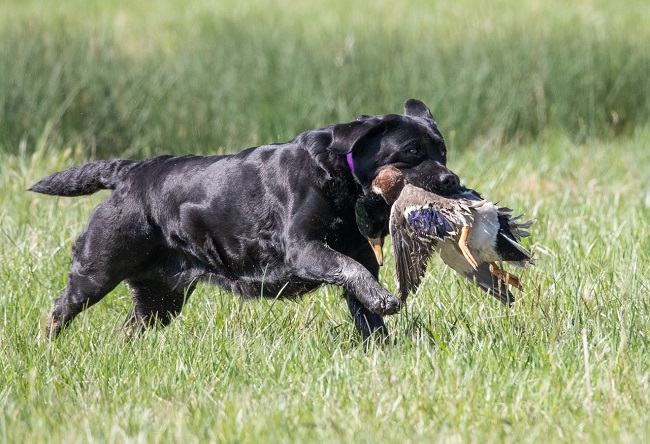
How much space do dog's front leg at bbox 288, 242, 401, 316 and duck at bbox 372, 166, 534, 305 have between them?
0.10 metres

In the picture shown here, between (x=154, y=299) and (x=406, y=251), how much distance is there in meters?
1.68

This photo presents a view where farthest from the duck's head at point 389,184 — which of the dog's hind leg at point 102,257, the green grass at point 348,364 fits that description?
the dog's hind leg at point 102,257

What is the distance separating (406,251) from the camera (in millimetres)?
4285

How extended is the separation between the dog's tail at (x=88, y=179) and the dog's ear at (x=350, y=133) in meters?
1.29

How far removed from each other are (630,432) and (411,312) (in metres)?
1.62

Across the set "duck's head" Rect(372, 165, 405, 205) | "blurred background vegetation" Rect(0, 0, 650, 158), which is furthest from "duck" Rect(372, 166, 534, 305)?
"blurred background vegetation" Rect(0, 0, 650, 158)

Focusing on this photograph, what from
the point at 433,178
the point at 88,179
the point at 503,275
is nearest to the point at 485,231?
the point at 503,275

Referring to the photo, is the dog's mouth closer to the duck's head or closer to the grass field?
the duck's head

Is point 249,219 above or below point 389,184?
below

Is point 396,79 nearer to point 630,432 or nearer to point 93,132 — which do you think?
point 93,132

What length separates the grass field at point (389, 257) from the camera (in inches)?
140

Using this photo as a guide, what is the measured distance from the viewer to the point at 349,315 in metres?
5.04

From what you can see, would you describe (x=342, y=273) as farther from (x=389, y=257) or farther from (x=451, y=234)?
(x=389, y=257)

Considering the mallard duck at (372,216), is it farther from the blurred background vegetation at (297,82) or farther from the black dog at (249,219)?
the blurred background vegetation at (297,82)
